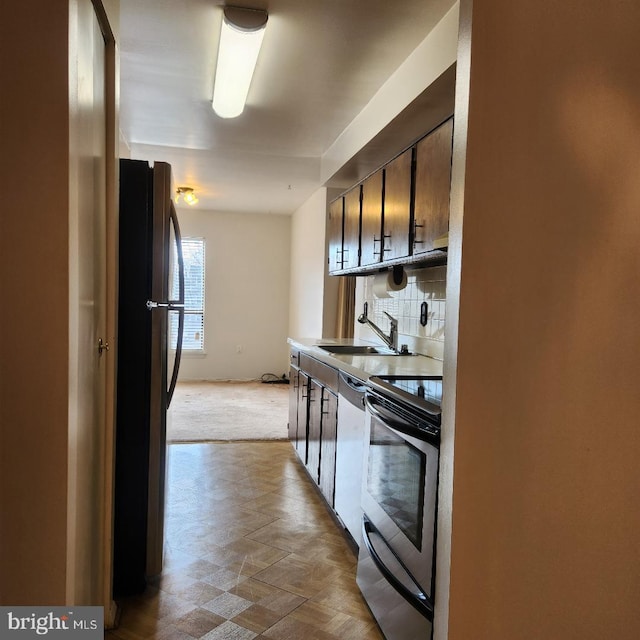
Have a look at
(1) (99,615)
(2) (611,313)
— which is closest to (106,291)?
(1) (99,615)

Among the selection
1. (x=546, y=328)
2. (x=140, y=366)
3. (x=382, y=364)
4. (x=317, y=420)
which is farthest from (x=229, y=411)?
(x=546, y=328)

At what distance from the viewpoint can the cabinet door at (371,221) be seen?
313 cm

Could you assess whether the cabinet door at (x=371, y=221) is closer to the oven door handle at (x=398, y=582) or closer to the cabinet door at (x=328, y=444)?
the cabinet door at (x=328, y=444)

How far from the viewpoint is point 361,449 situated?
2354mm

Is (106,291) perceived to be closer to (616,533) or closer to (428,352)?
(616,533)

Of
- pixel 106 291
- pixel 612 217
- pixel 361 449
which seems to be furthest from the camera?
pixel 361 449

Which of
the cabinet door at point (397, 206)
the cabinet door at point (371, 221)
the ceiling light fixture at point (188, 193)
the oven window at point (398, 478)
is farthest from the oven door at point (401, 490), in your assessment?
the ceiling light fixture at point (188, 193)

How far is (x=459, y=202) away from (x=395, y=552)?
4.02ft

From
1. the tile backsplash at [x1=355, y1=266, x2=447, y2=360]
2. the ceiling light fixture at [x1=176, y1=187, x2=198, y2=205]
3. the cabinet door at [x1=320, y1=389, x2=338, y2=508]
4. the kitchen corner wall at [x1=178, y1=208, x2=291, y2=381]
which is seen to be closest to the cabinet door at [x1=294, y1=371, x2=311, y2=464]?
the cabinet door at [x1=320, y1=389, x2=338, y2=508]

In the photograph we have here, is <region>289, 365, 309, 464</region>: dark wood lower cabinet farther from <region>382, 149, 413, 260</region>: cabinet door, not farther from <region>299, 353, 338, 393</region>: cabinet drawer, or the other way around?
<region>382, 149, 413, 260</region>: cabinet door

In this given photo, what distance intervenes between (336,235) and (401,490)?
2711 millimetres

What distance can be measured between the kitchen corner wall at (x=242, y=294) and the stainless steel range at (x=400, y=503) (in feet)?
19.6

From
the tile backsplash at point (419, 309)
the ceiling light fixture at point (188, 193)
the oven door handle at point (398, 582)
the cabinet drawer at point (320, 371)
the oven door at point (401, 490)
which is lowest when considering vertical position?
the oven door handle at point (398, 582)

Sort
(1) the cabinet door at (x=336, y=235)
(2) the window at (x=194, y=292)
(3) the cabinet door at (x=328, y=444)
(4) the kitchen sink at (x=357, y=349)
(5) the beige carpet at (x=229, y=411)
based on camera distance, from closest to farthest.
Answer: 1. (3) the cabinet door at (x=328, y=444)
2. (4) the kitchen sink at (x=357, y=349)
3. (1) the cabinet door at (x=336, y=235)
4. (5) the beige carpet at (x=229, y=411)
5. (2) the window at (x=194, y=292)
